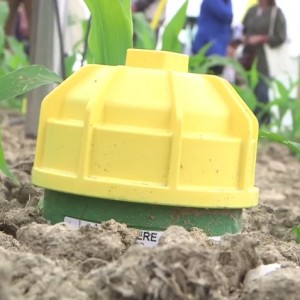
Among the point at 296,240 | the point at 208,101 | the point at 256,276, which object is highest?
the point at 208,101

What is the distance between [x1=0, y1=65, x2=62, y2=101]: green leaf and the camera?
3.22 feet

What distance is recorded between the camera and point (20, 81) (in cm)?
99

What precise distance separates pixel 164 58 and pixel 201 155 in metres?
0.12

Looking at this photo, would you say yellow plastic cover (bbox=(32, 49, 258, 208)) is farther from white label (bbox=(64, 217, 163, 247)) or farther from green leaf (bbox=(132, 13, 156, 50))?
green leaf (bbox=(132, 13, 156, 50))

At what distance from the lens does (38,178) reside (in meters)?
0.85

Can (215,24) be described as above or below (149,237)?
below

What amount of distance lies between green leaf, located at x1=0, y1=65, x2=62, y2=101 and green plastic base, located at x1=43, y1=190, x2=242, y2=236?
0.60 ft

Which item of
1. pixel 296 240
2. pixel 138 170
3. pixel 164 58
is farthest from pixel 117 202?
pixel 296 240

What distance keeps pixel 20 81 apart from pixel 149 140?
0.26 meters

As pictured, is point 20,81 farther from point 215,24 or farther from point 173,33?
point 215,24

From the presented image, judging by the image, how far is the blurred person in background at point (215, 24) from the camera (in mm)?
3683

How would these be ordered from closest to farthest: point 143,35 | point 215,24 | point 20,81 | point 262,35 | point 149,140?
point 149,140 < point 20,81 < point 143,35 < point 215,24 < point 262,35

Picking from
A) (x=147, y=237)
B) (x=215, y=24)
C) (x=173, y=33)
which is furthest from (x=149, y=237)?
(x=215, y=24)

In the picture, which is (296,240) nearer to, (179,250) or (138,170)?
(138,170)
